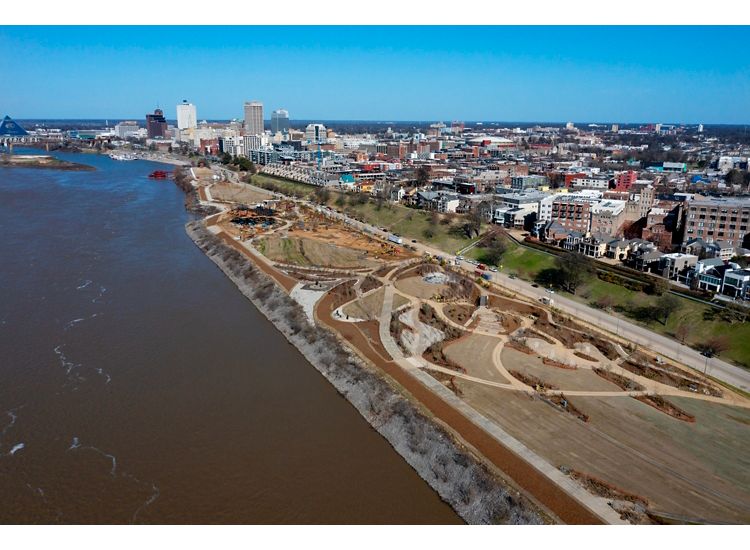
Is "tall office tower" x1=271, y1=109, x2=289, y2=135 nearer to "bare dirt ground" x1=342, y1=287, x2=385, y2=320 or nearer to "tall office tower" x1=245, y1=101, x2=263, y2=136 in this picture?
"tall office tower" x1=245, y1=101, x2=263, y2=136

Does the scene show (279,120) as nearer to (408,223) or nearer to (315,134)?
(315,134)

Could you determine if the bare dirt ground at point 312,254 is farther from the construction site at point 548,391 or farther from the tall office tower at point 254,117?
the tall office tower at point 254,117

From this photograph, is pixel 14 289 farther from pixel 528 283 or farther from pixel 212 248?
pixel 528 283

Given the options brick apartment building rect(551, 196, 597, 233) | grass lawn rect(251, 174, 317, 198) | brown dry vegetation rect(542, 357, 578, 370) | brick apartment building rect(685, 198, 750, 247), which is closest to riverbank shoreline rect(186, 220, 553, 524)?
brown dry vegetation rect(542, 357, 578, 370)

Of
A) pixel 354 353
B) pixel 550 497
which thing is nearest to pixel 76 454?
pixel 354 353

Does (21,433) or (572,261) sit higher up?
(572,261)

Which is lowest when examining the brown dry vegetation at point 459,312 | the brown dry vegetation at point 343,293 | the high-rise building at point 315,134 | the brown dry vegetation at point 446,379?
the brown dry vegetation at point 446,379

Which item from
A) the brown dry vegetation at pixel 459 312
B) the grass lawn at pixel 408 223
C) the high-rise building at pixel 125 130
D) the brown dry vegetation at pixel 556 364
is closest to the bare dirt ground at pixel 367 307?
the brown dry vegetation at pixel 459 312
